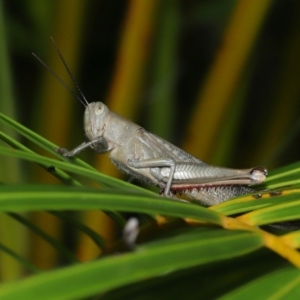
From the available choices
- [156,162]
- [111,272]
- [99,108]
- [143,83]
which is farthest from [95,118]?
[111,272]

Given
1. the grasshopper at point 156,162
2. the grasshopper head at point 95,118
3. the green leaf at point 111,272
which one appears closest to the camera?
the green leaf at point 111,272

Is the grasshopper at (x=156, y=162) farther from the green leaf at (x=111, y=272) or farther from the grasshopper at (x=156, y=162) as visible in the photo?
the green leaf at (x=111, y=272)

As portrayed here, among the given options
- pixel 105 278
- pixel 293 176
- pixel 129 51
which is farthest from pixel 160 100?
pixel 105 278

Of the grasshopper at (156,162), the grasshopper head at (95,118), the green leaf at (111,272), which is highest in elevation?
the grasshopper head at (95,118)

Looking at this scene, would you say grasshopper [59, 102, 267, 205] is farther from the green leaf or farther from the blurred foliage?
the green leaf

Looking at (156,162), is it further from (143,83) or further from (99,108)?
(143,83)

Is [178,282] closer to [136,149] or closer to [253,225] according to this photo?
[253,225]

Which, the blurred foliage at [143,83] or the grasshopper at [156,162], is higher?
the blurred foliage at [143,83]

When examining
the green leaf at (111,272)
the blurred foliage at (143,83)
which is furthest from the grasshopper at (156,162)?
the green leaf at (111,272)
